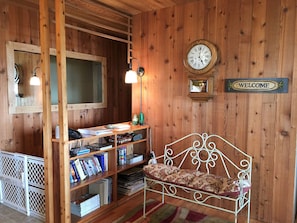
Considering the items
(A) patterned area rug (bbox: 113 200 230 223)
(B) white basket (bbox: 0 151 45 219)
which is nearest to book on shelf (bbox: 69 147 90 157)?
(B) white basket (bbox: 0 151 45 219)

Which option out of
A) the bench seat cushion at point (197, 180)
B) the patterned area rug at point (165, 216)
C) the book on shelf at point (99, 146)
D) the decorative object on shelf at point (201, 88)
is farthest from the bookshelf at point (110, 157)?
the decorative object on shelf at point (201, 88)

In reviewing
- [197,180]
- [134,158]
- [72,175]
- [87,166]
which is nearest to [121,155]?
[134,158]

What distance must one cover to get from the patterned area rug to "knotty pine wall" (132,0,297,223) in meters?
0.59

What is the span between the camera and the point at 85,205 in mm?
2691

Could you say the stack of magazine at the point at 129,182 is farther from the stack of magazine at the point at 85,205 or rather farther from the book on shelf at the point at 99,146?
the book on shelf at the point at 99,146

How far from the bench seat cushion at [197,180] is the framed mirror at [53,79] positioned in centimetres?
186

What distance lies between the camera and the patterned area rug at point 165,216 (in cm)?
267

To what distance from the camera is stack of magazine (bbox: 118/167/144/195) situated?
3277 mm

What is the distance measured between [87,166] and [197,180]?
3.89 ft

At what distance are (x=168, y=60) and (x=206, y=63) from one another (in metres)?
0.56

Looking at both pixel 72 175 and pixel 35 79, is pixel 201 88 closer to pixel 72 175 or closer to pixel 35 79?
pixel 72 175

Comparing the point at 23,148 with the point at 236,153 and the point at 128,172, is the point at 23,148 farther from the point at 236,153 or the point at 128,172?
the point at 236,153

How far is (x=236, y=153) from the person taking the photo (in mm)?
2822

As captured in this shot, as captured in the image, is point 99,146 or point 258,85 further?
point 99,146
